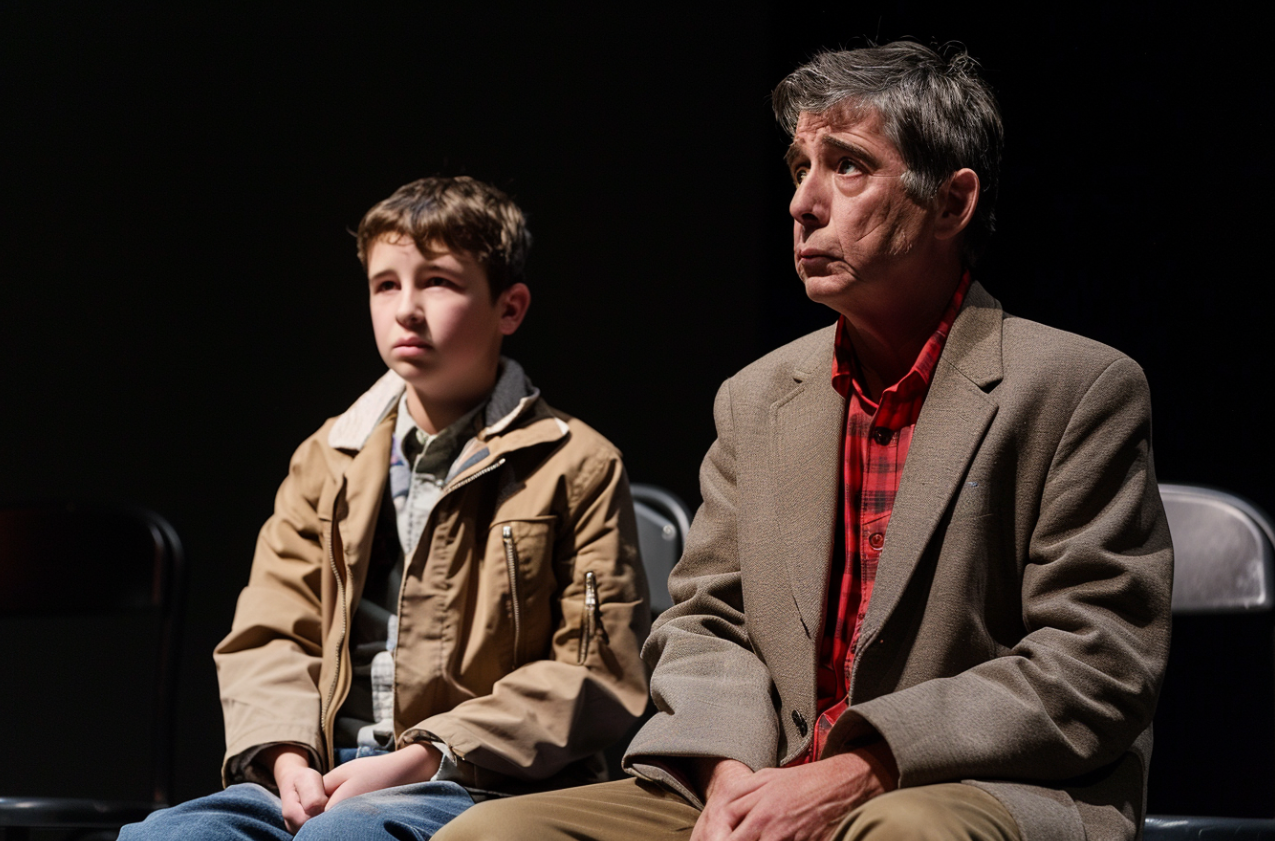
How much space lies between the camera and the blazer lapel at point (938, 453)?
1.41 m

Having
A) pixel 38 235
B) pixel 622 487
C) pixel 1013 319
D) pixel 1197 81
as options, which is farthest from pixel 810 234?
pixel 38 235

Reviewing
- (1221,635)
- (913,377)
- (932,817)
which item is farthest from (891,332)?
(1221,635)

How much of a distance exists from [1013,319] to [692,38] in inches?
65.2

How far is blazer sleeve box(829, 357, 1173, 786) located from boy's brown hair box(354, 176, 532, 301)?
38.3 inches

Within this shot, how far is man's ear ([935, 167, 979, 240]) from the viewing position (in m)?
1.52

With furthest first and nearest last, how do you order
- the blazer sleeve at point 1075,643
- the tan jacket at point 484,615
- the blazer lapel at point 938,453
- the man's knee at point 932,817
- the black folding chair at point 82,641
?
1. the black folding chair at point 82,641
2. the tan jacket at point 484,615
3. the blazer lapel at point 938,453
4. the blazer sleeve at point 1075,643
5. the man's knee at point 932,817

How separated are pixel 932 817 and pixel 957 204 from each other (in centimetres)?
75

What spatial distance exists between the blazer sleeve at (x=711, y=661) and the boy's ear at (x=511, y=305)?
484 millimetres

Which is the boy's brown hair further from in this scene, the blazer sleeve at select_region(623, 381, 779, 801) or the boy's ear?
the blazer sleeve at select_region(623, 381, 779, 801)

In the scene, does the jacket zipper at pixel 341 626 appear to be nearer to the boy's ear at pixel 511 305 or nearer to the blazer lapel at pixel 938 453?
the boy's ear at pixel 511 305

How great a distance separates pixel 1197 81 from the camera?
85.4 inches

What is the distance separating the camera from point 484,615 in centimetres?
183

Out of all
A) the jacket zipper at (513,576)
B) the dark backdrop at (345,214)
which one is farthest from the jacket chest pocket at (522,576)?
the dark backdrop at (345,214)

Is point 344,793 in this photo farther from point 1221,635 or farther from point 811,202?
point 1221,635
